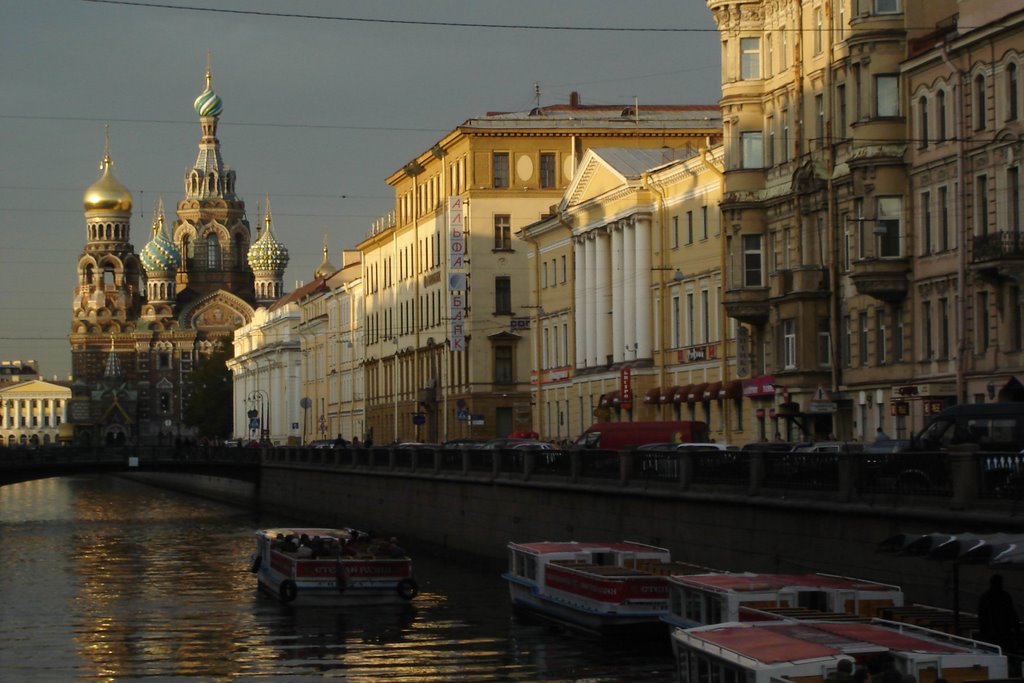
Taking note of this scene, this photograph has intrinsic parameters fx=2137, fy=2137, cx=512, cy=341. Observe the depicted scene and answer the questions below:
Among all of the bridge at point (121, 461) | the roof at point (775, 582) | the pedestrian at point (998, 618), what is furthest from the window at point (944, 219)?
the bridge at point (121, 461)

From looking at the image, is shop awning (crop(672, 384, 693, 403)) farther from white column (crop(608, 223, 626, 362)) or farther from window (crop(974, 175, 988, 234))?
window (crop(974, 175, 988, 234))

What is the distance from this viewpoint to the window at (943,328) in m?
49.8

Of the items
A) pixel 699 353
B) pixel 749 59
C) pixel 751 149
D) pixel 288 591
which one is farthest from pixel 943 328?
pixel 699 353

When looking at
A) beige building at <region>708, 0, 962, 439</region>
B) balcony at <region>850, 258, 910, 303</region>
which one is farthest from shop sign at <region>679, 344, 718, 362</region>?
balcony at <region>850, 258, 910, 303</region>

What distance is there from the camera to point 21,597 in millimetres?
51219

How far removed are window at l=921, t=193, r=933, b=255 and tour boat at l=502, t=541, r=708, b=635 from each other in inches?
560

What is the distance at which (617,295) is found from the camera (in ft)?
249

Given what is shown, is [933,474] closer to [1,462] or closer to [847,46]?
[847,46]

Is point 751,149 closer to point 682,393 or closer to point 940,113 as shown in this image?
point 682,393

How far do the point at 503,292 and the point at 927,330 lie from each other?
160ft

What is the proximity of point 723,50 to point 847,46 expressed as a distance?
8.92 m

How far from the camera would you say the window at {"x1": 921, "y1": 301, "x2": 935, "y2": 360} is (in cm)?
5066

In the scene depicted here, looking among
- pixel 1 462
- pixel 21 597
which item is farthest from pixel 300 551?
pixel 1 462

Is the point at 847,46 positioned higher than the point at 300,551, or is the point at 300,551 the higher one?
the point at 847,46
